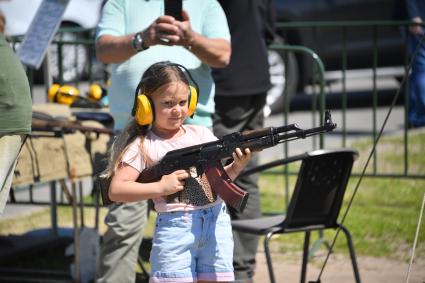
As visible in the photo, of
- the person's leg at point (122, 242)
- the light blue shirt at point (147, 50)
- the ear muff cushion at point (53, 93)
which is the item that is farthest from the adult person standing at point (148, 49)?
the ear muff cushion at point (53, 93)

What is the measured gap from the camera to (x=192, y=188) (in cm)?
407

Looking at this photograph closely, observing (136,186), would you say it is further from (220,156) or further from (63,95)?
(63,95)

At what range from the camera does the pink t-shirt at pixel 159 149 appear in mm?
4059

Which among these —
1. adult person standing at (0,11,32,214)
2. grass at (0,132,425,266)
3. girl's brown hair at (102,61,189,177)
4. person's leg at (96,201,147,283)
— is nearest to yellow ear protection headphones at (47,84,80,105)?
grass at (0,132,425,266)

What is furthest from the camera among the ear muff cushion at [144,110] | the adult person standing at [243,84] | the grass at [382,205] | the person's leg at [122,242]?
the grass at [382,205]

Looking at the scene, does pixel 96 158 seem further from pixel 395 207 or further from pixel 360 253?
pixel 395 207

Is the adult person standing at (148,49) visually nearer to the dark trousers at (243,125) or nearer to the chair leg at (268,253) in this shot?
the chair leg at (268,253)

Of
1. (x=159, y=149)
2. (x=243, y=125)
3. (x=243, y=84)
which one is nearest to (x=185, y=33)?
(x=159, y=149)

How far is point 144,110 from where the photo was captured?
4.04m

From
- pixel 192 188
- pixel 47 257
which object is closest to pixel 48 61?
pixel 47 257

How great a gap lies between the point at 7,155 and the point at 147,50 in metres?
0.96

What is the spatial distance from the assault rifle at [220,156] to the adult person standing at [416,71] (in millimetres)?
2215

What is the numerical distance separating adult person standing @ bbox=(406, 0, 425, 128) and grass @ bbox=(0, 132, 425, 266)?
589 mm

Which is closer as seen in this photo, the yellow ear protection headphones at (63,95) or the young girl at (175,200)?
the young girl at (175,200)
